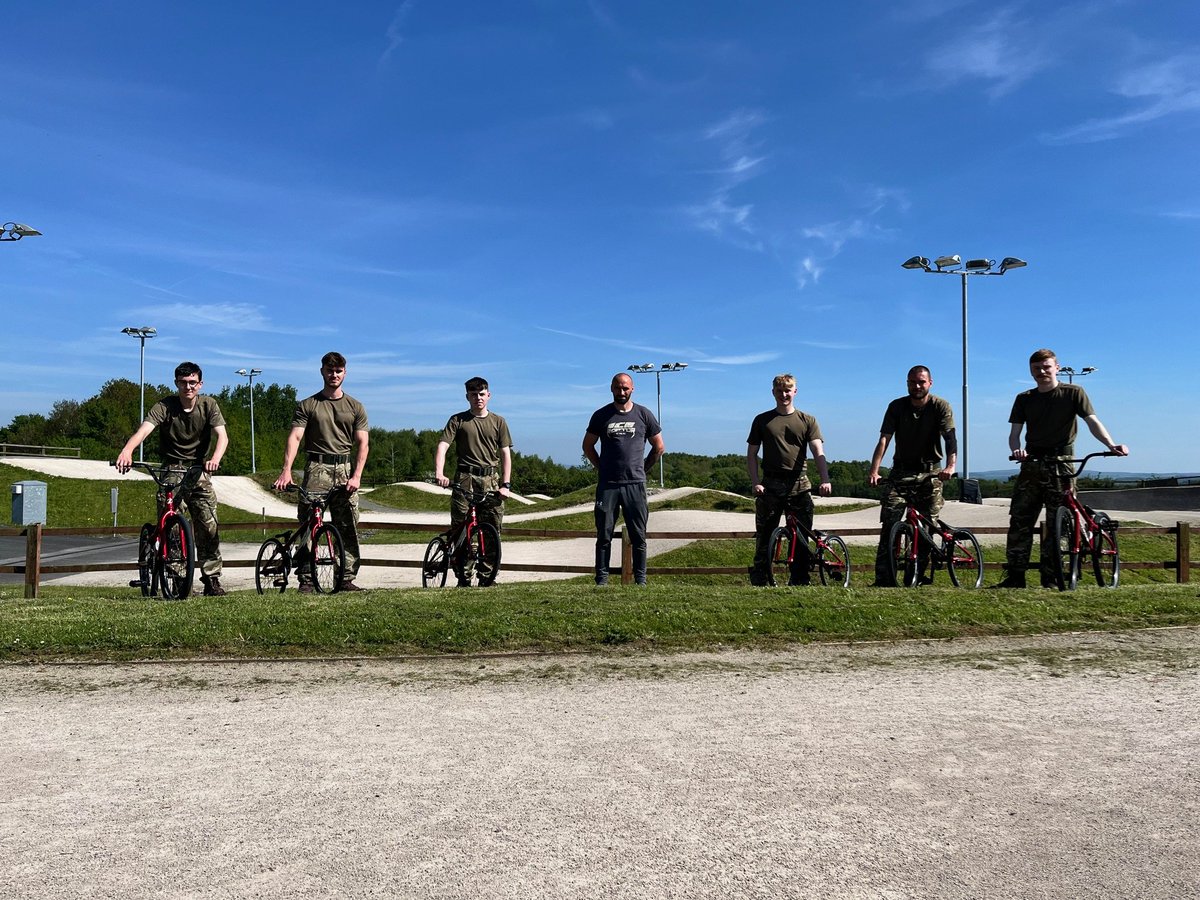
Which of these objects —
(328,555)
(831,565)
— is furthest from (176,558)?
(831,565)

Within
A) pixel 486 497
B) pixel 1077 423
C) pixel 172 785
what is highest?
pixel 1077 423

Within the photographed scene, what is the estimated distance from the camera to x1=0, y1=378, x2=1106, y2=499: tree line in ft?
242

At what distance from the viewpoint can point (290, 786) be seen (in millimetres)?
3562

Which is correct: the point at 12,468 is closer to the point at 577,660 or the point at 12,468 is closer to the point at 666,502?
the point at 666,502

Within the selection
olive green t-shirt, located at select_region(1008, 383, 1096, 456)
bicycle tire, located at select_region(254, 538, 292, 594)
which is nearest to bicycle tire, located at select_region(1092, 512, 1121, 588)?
olive green t-shirt, located at select_region(1008, 383, 1096, 456)

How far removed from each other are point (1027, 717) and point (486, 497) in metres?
5.69

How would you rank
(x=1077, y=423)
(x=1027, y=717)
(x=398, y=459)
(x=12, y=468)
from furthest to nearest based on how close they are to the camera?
(x=398, y=459) < (x=12, y=468) < (x=1077, y=423) < (x=1027, y=717)

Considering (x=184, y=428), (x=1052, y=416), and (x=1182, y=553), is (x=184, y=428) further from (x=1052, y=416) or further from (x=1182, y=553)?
(x=1182, y=553)

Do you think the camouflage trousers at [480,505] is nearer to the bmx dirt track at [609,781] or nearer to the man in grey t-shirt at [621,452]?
the man in grey t-shirt at [621,452]

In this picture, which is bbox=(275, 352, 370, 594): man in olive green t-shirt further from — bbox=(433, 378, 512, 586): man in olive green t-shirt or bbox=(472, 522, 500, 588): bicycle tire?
bbox=(472, 522, 500, 588): bicycle tire

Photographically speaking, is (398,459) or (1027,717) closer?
(1027,717)

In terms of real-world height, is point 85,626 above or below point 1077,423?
below

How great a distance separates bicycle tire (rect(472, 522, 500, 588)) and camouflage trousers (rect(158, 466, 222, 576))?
8.15 ft

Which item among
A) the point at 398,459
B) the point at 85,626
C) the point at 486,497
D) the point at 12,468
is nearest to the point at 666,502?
the point at 486,497
